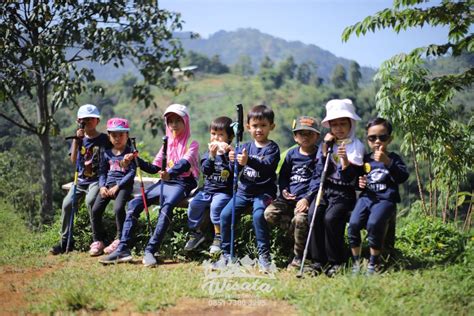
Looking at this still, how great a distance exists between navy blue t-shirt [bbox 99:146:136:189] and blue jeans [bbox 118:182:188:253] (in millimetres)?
266

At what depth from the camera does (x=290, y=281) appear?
445 centimetres

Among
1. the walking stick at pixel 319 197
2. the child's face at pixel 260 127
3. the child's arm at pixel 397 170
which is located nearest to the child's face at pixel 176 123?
the child's face at pixel 260 127

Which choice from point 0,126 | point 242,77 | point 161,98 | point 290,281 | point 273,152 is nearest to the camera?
point 290,281

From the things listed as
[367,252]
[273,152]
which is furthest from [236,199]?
[367,252]

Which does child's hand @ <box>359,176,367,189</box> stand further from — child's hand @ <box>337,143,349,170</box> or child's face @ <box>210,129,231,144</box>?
child's face @ <box>210,129,231,144</box>

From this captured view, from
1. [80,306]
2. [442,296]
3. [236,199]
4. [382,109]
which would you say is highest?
[382,109]

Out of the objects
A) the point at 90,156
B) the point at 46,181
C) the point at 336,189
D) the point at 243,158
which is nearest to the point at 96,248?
the point at 90,156

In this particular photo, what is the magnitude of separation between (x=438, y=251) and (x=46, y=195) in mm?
6474

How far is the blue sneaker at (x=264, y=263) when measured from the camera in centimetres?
491

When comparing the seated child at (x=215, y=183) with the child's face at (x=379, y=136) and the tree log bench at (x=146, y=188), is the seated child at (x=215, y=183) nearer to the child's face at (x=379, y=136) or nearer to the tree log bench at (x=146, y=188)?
the tree log bench at (x=146, y=188)

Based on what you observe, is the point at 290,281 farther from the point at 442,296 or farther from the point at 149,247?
the point at 149,247

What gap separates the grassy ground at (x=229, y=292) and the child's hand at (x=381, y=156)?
3.29 feet

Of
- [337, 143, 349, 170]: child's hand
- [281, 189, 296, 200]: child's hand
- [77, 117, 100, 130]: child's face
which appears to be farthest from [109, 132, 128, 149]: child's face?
[337, 143, 349, 170]: child's hand

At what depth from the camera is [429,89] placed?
610 cm
